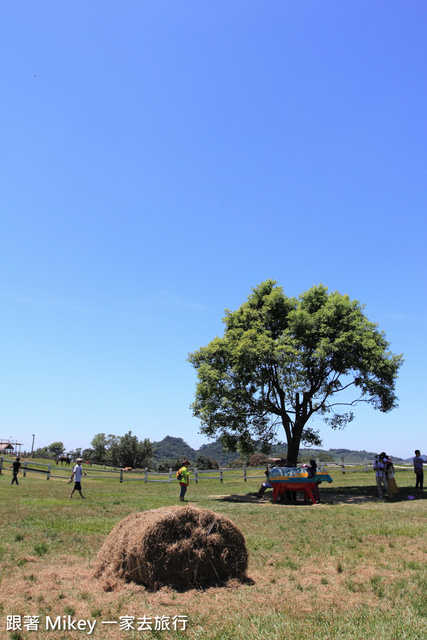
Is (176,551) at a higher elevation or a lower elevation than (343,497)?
higher

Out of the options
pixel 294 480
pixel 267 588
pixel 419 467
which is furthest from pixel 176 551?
pixel 419 467

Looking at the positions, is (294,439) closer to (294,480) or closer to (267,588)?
(294,480)

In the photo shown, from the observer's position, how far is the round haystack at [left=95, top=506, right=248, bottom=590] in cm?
649

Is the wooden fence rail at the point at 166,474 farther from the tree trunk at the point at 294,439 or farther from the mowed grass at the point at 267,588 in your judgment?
the mowed grass at the point at 267,588

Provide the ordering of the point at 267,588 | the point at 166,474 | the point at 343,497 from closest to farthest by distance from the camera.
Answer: the point at 267,588
the point at 343,497
the point at 166,474

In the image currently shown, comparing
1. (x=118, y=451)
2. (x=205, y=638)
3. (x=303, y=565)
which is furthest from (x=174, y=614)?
(x=118, y=451)

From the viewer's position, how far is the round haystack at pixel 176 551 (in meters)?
6.49

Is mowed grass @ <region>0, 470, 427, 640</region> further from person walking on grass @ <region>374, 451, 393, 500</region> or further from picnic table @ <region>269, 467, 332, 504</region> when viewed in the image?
person walking on grass @ <region>374, 451, 393, 500</region>

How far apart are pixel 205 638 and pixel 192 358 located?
23.1 meters

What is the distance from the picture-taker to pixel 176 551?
21.4 ft

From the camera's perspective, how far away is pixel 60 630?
5.11 metres

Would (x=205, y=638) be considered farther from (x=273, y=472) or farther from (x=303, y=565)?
(x=273, y=472)

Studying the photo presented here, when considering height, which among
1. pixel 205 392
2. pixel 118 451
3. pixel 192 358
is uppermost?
pixel 192 358

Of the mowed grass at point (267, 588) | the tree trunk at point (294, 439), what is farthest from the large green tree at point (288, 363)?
the mowed grass at point (267, 588)
